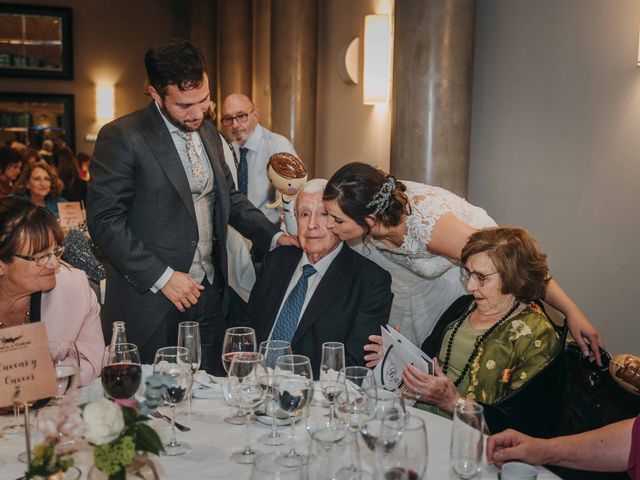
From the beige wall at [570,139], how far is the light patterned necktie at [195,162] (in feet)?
6.75

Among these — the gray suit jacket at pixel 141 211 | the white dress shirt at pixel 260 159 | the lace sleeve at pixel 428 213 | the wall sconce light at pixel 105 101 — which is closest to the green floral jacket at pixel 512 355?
the lace sleeve at pixel 428 213

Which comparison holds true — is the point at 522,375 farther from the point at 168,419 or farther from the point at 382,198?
the point at 168,419

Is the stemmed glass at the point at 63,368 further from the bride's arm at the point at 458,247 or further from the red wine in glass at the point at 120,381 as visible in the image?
the bride's arm at the point at 458,247

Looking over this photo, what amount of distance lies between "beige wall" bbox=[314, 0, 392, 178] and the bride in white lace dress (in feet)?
9.69

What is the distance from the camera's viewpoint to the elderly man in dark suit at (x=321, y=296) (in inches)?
112

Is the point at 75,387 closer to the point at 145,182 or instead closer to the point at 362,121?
the point at 145,182

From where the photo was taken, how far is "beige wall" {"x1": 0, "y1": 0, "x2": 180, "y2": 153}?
12102 mm

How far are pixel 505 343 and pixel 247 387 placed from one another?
1.09 metres

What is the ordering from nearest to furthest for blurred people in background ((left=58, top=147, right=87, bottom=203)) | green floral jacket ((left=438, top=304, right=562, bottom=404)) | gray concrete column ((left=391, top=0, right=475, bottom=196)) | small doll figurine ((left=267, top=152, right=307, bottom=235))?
1. green floral jacket ((left=438, top=304, right=562, bottom=404))
2. small doll figurine ((left=267, top=152, right=307, bottom=235))
3. gray concrete column ((left=391, top=0, right=475, bottom=196))
4. blurred people in background ((left=58, top=147, right=87, bottom=203))

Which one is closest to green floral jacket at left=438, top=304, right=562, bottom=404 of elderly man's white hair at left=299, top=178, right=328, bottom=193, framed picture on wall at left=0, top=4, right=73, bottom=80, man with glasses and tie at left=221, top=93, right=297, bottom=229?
elderly man's white hair at left=299, top=178, right=328, bottom=193

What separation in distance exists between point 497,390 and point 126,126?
173cm

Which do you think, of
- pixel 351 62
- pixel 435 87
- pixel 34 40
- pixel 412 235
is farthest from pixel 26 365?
pixel 34 40

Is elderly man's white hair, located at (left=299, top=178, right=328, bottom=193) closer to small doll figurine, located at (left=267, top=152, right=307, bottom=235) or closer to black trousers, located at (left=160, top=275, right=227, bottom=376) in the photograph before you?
black trousers, located at (left=160, top=275, right=227, bottom=376)

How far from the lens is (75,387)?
1740 mm
